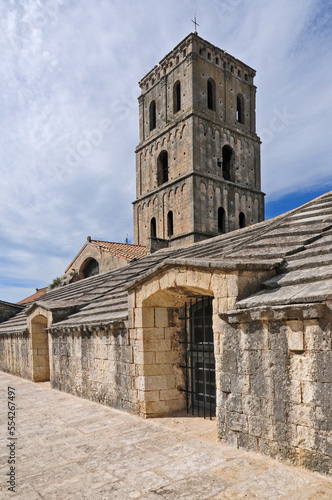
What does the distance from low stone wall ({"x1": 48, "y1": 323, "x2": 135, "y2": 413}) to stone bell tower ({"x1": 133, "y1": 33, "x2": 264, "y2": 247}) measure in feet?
43.8

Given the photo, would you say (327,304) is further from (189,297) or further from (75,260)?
(75,260)

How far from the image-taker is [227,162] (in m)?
25.5

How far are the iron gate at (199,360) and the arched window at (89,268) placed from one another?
50.4ft

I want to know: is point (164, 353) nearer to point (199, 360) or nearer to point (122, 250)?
point (199, 360)

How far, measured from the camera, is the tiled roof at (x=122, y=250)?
1855cm

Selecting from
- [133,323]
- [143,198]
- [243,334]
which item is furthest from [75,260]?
[243,334]

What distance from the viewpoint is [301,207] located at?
7766 mm

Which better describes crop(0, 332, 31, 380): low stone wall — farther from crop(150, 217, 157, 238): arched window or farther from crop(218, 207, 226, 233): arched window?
crop(218, 207, 226, 233): arched window

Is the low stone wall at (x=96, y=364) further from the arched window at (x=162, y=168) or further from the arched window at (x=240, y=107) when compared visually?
the arched window at (x=240, y=107)

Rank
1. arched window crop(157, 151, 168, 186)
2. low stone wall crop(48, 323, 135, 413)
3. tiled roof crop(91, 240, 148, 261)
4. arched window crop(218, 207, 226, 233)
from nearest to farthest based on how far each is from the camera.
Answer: low stone wall crop(48, 323, 135, 413)
tiled roof crop(91, 240, 148, 261)
arched window crop(218, 207, 226, 233)
arched window crop(157, 151, 168, 186)

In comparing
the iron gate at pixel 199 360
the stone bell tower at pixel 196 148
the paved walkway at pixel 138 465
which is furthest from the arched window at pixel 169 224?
the paved walkway at pixel 138 465

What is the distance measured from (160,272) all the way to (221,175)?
61.9ft

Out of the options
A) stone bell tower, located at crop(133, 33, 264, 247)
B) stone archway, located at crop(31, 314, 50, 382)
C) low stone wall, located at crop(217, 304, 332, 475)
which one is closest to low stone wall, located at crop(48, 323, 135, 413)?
stone archway, located at crop(31, 314, 50, 382)

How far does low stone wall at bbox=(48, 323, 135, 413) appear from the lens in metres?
6.90
